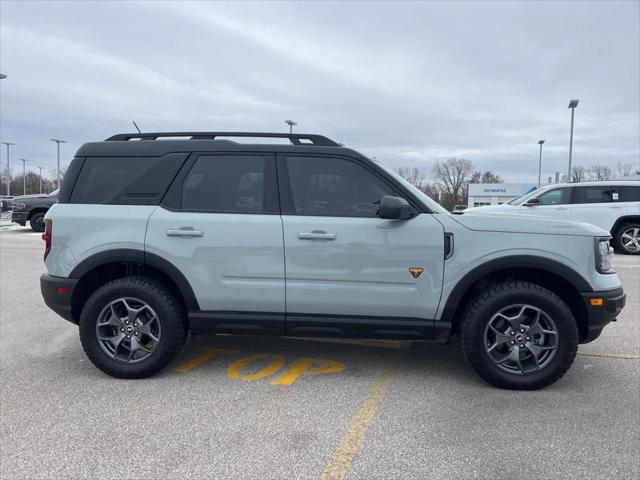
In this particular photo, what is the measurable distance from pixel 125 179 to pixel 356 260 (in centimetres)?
200

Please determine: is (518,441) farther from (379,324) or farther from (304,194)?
(304,194)

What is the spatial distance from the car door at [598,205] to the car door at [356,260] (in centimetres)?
1029

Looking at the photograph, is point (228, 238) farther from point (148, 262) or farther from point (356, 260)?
point (356, 260)

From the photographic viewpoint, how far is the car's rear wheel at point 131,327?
153 inches

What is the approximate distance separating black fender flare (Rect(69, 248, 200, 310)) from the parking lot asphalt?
A: 681mm

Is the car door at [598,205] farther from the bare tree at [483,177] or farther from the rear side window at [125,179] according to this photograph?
the bare tree at [483,177]

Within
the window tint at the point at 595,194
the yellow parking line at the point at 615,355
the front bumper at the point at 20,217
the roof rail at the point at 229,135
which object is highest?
the roof rail at the point at 229,135

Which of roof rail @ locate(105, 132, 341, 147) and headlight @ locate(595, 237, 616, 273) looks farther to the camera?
roof rail @ locate(105, 132, 341, 147)

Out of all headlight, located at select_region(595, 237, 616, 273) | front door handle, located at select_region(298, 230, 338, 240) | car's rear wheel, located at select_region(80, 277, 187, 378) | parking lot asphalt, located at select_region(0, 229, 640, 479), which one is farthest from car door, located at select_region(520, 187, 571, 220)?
car's rear wheel, located at select_region(80, 277, 187, 378)

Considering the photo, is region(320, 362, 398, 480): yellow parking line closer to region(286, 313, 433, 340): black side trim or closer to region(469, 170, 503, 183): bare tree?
region(286, 313, 433, 340): black side trim

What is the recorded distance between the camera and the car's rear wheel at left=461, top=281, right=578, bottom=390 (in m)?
3.64

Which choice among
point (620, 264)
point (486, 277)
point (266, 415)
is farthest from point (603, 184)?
point (266, 415)

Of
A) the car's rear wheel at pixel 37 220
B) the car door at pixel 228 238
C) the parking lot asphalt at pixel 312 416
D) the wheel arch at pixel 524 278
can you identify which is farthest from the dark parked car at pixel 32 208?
the wheel arch at pixel 524 278

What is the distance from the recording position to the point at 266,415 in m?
3.31
